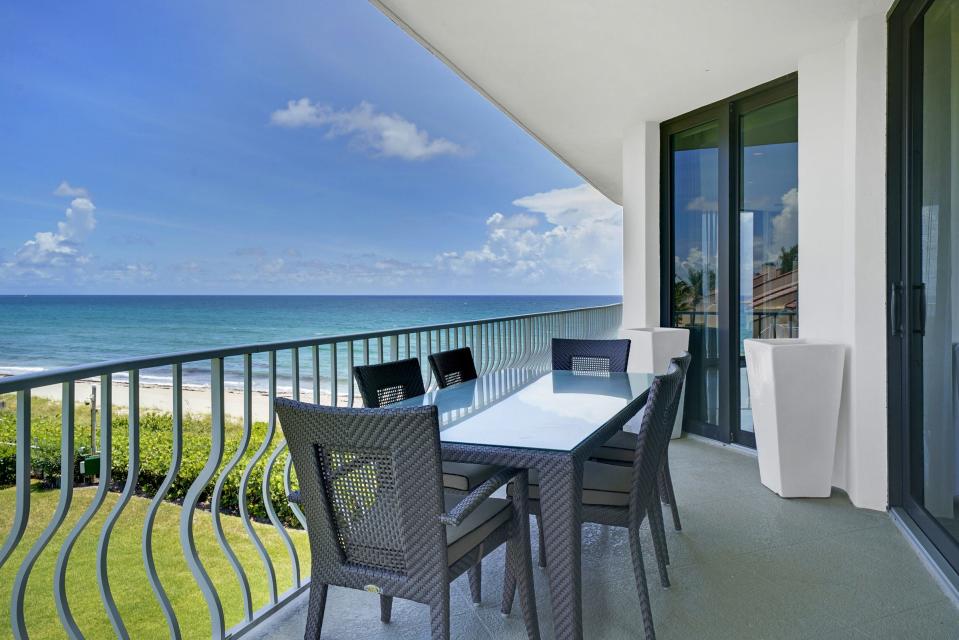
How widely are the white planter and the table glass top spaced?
89 cm

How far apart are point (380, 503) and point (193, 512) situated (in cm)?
78

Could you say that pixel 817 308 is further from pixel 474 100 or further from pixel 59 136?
pixel 59 136

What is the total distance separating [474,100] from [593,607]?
1542 inches

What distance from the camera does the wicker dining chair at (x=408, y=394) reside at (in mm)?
2195

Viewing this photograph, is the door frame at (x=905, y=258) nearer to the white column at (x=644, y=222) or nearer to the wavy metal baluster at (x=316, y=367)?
the white column at (x=644, y=222)

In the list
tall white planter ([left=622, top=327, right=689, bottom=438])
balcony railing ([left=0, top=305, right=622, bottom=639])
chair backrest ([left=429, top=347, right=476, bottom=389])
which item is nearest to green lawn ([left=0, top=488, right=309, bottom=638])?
balcony railing ([left=0, top=305, right=622, bottom=639])

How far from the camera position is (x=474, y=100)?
38.3 m

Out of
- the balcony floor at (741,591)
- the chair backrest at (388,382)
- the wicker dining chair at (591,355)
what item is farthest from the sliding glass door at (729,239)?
the chair backrest at (388,382)

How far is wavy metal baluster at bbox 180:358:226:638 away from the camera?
1.87 meters

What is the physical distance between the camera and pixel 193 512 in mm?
1881

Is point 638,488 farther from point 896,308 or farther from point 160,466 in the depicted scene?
point 160,466

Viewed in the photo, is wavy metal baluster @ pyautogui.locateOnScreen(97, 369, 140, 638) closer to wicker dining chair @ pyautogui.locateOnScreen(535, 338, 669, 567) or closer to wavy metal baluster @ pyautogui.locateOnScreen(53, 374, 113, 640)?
wavy metal baluster @ pyautogui.locateOnScreen(53, 374, 113, 640)

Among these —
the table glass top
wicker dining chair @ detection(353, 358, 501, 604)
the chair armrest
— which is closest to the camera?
the chair armrest

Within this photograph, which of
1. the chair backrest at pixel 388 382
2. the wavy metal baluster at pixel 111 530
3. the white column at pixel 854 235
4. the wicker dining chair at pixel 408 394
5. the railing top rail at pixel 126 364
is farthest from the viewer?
the white column at pixel 854 235
